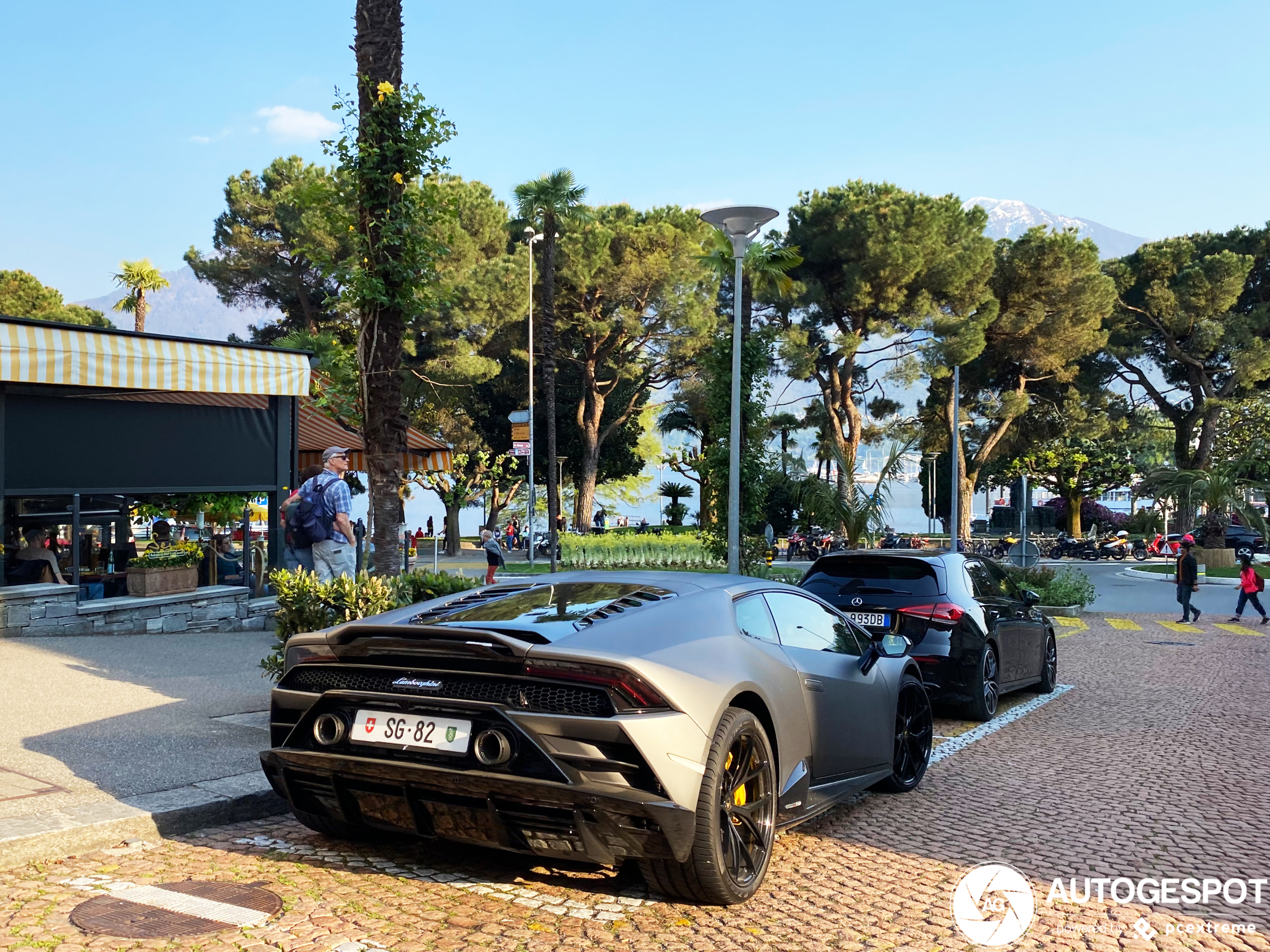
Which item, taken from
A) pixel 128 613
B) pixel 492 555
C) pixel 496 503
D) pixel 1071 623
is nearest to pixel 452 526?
pixel 496 503

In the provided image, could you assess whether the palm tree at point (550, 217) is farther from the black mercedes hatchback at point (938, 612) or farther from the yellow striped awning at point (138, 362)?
the black mercedes hatchback at point (938, 612)

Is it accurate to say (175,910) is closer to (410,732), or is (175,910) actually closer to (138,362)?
(410,732)

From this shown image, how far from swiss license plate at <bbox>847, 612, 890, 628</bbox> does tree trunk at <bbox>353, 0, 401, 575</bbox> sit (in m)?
3.71

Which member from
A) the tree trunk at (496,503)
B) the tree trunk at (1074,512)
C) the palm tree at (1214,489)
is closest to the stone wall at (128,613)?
the palm tree at (1214,489)

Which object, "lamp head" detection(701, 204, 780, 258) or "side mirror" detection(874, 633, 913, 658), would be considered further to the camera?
"lamp head" detection(701, 204, 780, 258)

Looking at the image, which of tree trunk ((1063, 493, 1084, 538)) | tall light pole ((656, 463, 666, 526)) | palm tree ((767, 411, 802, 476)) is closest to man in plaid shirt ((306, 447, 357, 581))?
tall light pole ((656, 463, 666, 526))

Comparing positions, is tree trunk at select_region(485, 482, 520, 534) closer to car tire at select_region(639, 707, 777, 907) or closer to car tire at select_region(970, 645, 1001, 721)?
car tire at select_region(970, 645, 1001, 721)

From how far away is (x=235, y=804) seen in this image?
519 cm

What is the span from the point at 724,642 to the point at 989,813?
7.66 feet

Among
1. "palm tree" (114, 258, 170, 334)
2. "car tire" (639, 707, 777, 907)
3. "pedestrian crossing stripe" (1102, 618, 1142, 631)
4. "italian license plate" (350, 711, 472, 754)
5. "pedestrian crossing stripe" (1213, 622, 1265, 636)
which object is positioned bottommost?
"pedestrian crossing stripe" (1213, 622, 1265, 636)

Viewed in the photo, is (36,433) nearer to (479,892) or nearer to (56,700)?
(56,700)

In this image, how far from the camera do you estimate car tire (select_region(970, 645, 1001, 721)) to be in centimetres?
860

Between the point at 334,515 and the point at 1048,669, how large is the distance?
710cm

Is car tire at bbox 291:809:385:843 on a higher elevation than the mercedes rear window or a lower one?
lower
